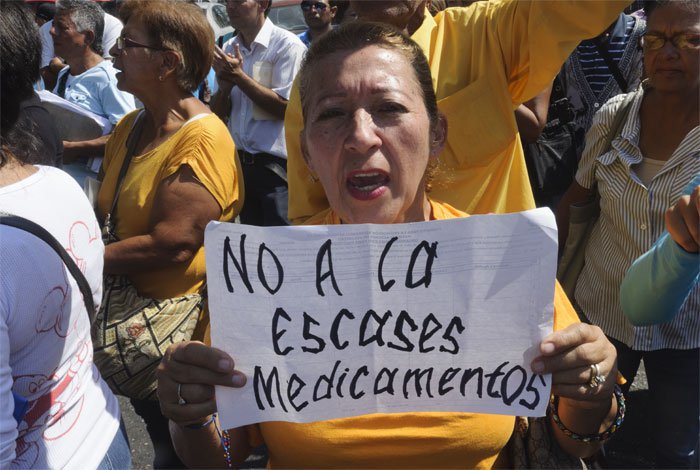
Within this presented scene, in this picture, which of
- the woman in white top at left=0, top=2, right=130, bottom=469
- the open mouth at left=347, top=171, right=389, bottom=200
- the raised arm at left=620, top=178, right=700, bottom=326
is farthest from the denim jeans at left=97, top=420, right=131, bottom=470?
the raised arm at left=620, top=178, right=700, bottom=326

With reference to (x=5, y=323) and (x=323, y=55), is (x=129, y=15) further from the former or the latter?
(x=5, y=323)

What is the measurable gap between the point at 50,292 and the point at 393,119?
84 cm

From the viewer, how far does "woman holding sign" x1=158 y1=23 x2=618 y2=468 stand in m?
1.38

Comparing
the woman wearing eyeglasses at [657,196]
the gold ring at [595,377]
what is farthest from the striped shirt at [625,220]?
the gold ring at [595,377]

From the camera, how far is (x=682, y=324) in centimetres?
246

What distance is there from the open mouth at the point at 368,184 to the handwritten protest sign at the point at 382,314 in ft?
1.04

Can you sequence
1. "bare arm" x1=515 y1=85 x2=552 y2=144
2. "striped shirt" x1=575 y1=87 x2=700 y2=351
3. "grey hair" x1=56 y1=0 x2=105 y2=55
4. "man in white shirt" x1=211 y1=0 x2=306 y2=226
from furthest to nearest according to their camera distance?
"grey hair" x1=56 y1=0 x2=105 y2=55
"man in white shirt" x1=211 y1=0 x2=306 y2=226
"bare arm" x1=515 y1=85 x2=552 y2=144
"striped shirt" x1=575 y1=87 x2=700 y2=351

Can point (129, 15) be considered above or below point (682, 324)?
above

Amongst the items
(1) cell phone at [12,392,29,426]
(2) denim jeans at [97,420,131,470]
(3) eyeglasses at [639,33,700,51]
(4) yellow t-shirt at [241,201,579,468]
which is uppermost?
(3) eyeglasses at [639,33,700,51]

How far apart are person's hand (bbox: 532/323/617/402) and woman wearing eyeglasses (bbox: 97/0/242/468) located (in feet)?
5.06

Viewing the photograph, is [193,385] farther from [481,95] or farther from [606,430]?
[481,95]

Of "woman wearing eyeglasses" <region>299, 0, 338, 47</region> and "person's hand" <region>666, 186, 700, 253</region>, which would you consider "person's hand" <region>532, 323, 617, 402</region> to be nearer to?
"person's hand" <region>666, 186, 700, 253</region>

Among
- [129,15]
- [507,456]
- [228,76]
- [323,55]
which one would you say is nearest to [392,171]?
[323,55]

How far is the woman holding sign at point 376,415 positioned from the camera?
138cm
